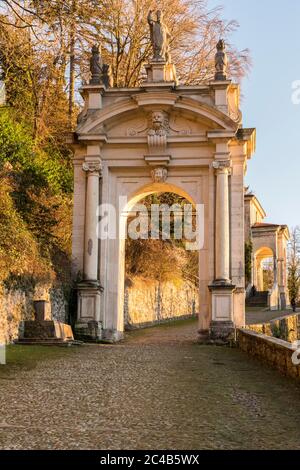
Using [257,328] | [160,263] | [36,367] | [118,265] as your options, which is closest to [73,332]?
[118,265]

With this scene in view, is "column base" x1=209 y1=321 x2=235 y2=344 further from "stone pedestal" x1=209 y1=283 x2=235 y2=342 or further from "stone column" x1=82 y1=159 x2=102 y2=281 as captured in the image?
"stone column" x1=82 y1=159 x2=102 y2=281

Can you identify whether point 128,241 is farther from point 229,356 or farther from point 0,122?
point 229,356

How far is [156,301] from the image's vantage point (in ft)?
84.8

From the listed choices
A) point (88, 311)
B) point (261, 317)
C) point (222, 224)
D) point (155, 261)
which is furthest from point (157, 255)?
point (88, 311)

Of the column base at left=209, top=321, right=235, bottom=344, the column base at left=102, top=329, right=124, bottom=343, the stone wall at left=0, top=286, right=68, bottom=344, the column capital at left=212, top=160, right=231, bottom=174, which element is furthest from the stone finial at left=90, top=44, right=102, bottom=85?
the column base at left=209, top=321, right=235, bottom=344

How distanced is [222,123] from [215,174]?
131 centimetres

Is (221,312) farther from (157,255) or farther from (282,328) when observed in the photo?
(157,255)

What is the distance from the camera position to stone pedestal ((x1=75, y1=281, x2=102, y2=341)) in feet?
49.9

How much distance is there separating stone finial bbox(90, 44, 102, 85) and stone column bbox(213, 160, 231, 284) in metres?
3.95

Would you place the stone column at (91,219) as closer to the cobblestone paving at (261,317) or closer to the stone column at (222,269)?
the stone column at (222,269)

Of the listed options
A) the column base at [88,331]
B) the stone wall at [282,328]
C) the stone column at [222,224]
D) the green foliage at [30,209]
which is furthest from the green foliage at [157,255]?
the column base at [88,331]

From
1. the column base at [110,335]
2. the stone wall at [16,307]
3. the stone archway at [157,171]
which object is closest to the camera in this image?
the stone wall at [16,307]

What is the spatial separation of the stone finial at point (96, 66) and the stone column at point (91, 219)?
223cm

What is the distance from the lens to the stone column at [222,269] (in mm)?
15031
